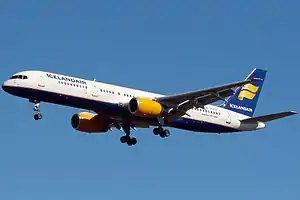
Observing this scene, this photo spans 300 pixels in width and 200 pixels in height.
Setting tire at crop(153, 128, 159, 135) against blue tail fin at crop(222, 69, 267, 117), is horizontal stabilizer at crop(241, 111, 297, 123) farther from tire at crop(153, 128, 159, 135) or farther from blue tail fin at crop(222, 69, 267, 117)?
tire at crop(153, 128, 159, 135)

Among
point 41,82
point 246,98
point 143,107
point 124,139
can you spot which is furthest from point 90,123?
point 246,98

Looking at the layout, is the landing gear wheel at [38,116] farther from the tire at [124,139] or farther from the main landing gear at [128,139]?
the tire at [124,139]

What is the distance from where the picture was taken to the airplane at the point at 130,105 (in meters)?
63.3

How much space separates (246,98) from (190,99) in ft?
38.9

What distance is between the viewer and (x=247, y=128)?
7219cm

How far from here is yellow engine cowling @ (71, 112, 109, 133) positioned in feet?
236

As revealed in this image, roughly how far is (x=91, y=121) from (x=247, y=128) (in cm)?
1474

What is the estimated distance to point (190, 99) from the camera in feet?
214

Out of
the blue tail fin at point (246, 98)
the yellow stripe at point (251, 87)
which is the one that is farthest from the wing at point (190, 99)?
the yellow stripe at point (251, 87)

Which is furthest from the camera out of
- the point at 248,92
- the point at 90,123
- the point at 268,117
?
the point at 248,92

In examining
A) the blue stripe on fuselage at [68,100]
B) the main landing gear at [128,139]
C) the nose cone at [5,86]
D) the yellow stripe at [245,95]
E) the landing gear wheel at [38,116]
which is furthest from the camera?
the yellow stripe at [245,95]

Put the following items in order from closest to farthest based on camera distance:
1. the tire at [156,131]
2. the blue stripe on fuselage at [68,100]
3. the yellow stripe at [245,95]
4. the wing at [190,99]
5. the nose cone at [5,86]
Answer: the blue stripe on fuselage at [68,100] → the wing at [190,99] → the nose cone at [5,86] → the tire at [156,131] → the yellow stripe at [245,95]

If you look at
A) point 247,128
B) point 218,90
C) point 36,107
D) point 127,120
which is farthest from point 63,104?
point 247,128

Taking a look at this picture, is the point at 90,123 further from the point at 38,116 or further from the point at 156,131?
the point at 38,116
